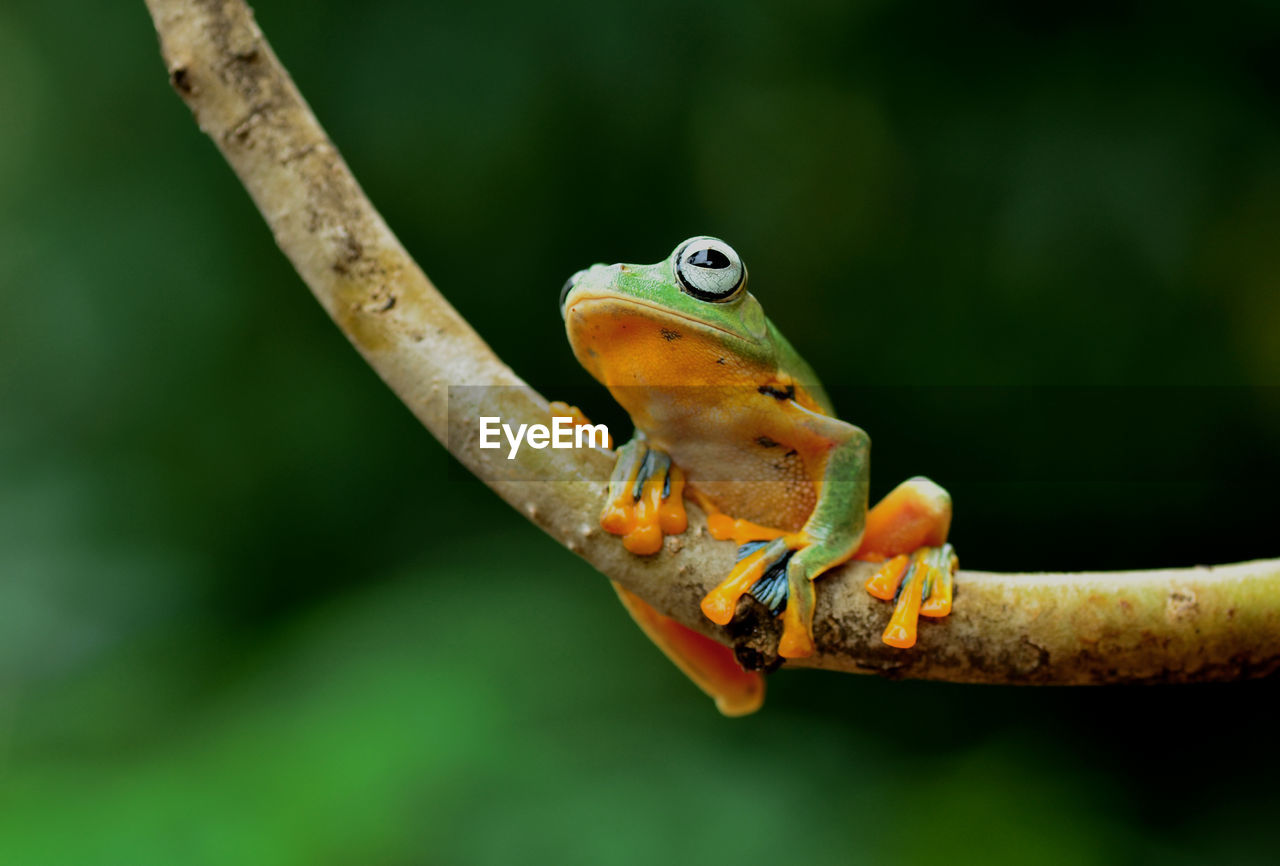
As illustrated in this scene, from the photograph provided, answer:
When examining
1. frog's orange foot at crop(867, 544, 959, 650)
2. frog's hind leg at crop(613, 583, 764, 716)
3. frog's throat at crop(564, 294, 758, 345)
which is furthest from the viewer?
frog's hind leg at crop(613, 583, 764, 716)

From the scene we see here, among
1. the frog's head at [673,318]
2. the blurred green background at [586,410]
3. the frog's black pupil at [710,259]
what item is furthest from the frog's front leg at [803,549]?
the blurred green background at [586,410]

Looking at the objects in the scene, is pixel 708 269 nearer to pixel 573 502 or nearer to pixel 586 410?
pixel 573 502

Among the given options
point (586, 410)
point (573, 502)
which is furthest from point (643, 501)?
point (586, 410)

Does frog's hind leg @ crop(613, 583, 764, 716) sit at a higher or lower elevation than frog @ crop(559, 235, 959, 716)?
lower

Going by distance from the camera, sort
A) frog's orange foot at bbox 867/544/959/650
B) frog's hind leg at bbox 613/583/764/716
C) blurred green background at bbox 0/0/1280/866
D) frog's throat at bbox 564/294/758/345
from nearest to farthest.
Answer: frog's orange foot at bbox 867/544/959/650
frog's throat at bbox 564/294/758/345
frog's hind leg at bbox 613/583/764/716
blurred green background at bbox 0/0/1280/866

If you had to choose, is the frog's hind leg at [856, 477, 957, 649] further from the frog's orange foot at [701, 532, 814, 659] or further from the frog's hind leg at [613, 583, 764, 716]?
the frog's hind leg at [613, 583, 764, 716]

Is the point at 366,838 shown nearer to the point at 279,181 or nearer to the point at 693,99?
the point at 279,181

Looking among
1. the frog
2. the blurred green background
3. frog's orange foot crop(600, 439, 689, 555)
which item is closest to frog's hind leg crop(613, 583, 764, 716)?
the frog

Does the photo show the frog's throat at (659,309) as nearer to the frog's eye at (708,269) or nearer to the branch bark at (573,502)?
the frog's eye at (708,269)

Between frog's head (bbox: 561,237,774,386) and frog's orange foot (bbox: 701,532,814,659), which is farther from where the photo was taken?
frog's head (bbox: 561,237,774,386)

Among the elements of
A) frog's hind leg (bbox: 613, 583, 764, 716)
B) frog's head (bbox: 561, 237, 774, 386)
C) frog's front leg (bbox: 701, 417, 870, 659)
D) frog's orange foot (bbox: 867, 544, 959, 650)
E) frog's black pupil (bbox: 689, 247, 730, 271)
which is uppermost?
frog's black pupil (bbox: 689, 247, 730, 271)
